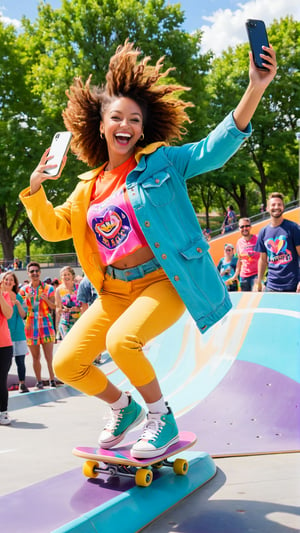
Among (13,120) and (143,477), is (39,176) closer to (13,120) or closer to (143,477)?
(143,477)

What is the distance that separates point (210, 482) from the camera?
4086 mm

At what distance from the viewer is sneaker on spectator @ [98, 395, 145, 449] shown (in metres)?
3.67

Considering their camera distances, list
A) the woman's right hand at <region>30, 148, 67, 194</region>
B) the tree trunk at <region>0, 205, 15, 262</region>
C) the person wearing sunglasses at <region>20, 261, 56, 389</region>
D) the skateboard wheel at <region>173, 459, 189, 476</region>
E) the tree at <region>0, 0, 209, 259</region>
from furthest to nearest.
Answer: the tree trunk at <region>0, 205, 15, 262</region> < the tree at <region>0, 0, 209, 259</region> < the person wearing sunglasses at <region>20, 261, 56, 389</region> < the skateboard wheel at <region>173, 459, 189, 476</region> < the woman's right hand at <region>30, 148, 67, 194</region>

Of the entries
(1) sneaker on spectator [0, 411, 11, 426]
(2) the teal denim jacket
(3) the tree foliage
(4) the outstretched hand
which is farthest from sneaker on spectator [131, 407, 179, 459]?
(3) the tree foliage

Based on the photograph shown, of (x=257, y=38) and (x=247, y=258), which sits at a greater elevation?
(x=257, y=38)

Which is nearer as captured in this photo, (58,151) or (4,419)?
(58,151)

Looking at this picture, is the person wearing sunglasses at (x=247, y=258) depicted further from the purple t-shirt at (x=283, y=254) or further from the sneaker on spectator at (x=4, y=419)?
the sneaker on spectator at (x=4, y=419)

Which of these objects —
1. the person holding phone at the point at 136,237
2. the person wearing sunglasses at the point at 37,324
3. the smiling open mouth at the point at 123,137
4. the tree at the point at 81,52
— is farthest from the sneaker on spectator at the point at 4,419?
the tree at the point at 81,52

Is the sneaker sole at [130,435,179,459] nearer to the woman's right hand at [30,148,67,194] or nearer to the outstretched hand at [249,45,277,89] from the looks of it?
the woman's right hand at [30,148,67,194]

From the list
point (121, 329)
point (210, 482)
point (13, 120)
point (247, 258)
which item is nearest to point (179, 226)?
point (121, 329)

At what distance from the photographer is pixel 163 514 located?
346cm

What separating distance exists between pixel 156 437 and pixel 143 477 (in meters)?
0.28

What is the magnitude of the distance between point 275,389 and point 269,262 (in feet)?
8.92

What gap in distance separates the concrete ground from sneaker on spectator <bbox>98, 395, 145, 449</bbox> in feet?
1.86
